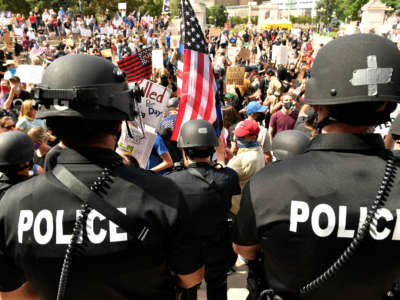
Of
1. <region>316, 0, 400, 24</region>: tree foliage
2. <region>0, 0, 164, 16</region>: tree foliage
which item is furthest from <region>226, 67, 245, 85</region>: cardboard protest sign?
<region>316, 0, 400, 24</region>: tree foliage

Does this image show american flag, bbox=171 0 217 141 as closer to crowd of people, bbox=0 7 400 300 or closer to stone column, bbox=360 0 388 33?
crowd of people, bbox=0 7 400 300

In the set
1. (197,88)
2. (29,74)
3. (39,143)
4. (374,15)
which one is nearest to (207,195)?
(197,88)

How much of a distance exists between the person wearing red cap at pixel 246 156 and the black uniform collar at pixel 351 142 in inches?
98.3

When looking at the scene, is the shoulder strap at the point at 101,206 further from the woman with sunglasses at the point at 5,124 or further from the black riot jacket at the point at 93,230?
the woman with sunglasses at the point at 5,124

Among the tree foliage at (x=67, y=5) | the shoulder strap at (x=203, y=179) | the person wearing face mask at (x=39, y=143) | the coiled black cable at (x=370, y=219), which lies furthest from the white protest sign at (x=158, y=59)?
the tree foliage at (x=67, y=5)

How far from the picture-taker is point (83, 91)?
5.40 feet

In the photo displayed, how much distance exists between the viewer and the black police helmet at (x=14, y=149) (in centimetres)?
300

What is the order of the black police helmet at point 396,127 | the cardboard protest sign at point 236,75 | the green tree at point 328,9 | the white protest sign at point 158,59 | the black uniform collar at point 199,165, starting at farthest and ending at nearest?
the green tree at point 328,9, the cardboard protest sign at point 236,75, the white protest sign at point 158,59, the black police helmet at point 396,127, the black uniform collar at point 199,165

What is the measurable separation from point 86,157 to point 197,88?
304 cm

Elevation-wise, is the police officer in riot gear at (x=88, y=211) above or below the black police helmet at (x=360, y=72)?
below

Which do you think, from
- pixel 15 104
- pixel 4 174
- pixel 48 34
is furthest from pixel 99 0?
pixel 4 174

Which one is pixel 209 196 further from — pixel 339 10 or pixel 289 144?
pixel 339 10

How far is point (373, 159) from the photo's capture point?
1.66 meters

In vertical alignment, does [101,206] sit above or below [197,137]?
above
